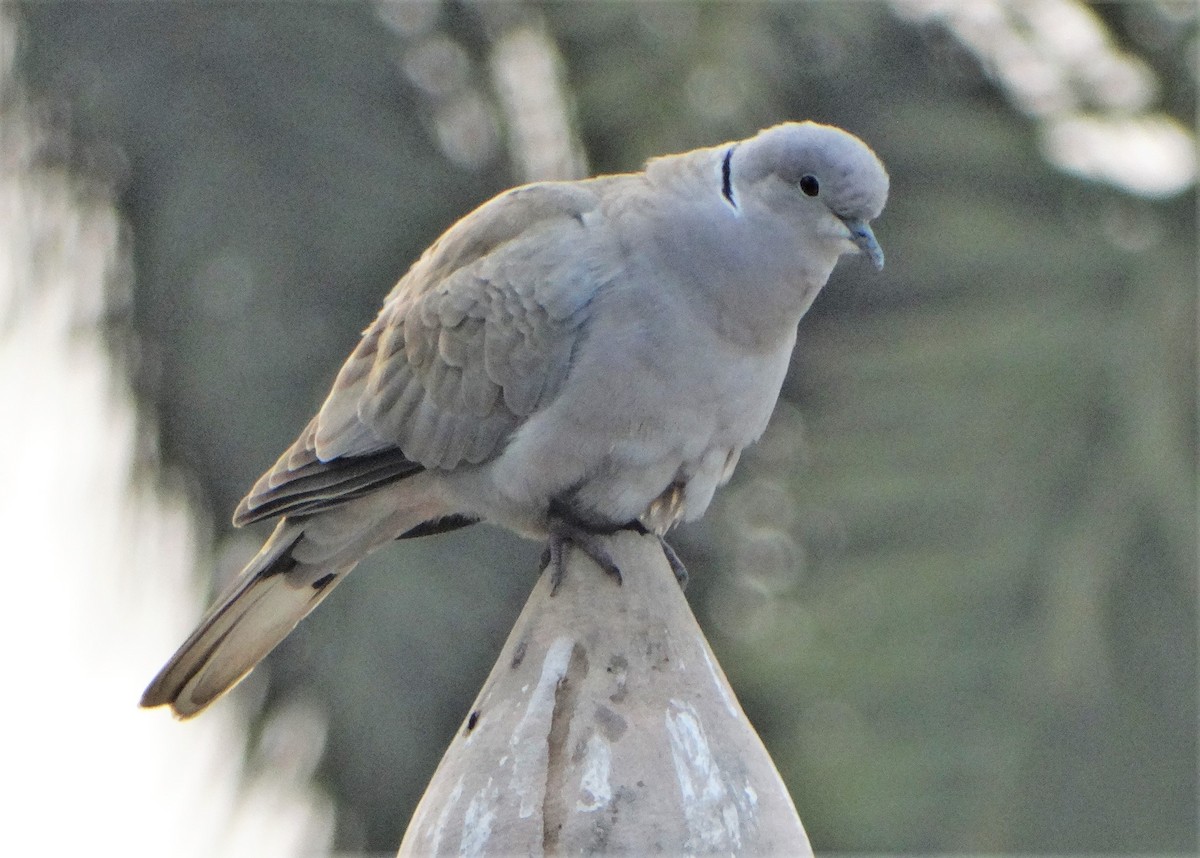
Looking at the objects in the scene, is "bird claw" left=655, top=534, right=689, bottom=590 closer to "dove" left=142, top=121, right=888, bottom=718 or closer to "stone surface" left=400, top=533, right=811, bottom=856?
"dove" left=142, top=121, right=888, bottom=718

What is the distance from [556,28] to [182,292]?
6.08 feet

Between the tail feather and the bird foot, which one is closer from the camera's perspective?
the bird foot

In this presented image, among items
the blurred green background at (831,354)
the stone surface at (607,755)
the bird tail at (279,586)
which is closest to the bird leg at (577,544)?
the stone surface at (607,755)

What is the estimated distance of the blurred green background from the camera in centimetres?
655

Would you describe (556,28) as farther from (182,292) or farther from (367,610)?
(367,610)

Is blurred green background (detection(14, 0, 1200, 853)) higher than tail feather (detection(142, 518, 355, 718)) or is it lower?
higher

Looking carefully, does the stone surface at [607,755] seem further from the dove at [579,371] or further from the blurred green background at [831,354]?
the blurred green background at [831,354]

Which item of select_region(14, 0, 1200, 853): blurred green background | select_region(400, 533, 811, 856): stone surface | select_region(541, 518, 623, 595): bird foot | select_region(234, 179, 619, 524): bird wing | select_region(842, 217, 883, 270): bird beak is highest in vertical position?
select_region(14, 0, 1200, 853): blurred green background

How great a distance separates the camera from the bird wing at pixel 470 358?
3.56m

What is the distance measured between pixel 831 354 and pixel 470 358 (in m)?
3.77

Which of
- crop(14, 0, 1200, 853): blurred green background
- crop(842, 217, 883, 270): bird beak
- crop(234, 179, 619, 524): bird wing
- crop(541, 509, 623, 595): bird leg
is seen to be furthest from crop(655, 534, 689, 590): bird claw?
crop(14, 0, 1200, 853): blurred green background

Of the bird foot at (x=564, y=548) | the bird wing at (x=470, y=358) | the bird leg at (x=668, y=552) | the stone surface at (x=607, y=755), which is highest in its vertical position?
the bird wing at (x=470, y=358)

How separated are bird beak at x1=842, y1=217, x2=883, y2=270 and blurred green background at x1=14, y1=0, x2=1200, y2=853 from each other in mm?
3099

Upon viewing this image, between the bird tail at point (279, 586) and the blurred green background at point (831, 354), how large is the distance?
2.57 metres
